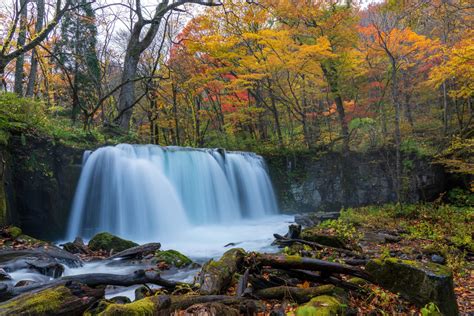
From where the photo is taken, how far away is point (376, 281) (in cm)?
360

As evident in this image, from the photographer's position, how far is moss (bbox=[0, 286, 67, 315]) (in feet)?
7.65

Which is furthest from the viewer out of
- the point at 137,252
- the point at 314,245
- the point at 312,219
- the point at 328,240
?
the point at 312,219

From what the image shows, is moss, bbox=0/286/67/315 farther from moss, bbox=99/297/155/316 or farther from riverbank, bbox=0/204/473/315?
moss, bbox=99/297/155/316

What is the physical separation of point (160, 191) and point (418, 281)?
9254mm

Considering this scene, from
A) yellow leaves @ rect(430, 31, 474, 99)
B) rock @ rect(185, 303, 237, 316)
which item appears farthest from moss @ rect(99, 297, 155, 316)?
yellow leaves @ rect(430, 31, 474, 99)

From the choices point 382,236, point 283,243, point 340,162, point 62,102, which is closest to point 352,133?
point 340,162

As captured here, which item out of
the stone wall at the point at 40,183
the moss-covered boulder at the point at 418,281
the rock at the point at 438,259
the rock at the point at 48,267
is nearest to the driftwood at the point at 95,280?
the rock at the point at 48,267

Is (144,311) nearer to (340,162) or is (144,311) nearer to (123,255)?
(123,255)

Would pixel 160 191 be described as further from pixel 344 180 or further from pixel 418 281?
pixel 418 281

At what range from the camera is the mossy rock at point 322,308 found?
2615 mm

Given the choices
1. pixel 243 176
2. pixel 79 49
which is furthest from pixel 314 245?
pixel 79 49

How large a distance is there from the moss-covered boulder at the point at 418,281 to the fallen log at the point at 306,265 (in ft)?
0.52

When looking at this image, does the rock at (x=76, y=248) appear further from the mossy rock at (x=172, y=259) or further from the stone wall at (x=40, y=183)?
the stone wall at (x=40, y=183)

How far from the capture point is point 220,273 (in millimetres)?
3320
